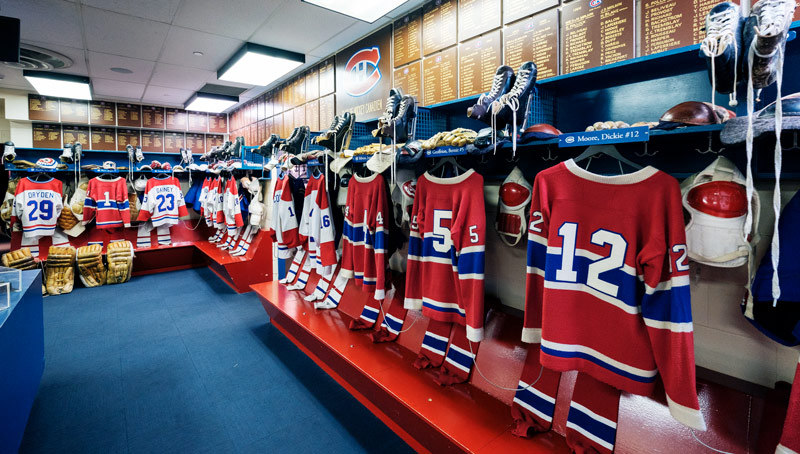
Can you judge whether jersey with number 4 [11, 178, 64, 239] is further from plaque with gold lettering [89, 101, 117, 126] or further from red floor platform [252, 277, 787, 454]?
red floor platform [252, 277, 787, 454]

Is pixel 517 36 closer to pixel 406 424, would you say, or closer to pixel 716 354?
pixel 716 354

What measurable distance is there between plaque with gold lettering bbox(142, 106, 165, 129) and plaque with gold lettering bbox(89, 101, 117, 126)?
466mm

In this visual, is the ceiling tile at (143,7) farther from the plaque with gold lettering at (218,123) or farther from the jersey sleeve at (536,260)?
the plaque with gold lettering at (218,123)

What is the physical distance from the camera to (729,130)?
122 cm

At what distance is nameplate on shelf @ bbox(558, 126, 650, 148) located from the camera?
1396 millimetres

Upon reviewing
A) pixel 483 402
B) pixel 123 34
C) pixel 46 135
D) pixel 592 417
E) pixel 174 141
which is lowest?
pixel 483 402

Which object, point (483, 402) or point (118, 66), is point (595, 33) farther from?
point (118, 66)

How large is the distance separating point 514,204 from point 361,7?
2189mm

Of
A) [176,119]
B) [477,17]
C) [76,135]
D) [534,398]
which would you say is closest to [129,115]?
[176,119]

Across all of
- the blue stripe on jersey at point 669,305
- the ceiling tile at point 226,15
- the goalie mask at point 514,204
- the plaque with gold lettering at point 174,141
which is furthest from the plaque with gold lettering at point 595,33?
the plaque with gold lettering at point 174,141

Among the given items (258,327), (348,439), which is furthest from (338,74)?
(348,439)

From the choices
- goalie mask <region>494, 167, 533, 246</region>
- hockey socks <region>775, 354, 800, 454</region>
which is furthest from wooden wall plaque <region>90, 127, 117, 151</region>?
hockey socks <region>775, 354, 800, 454</region>

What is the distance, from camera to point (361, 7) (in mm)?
3143

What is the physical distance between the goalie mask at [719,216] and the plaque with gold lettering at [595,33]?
3.02ft
